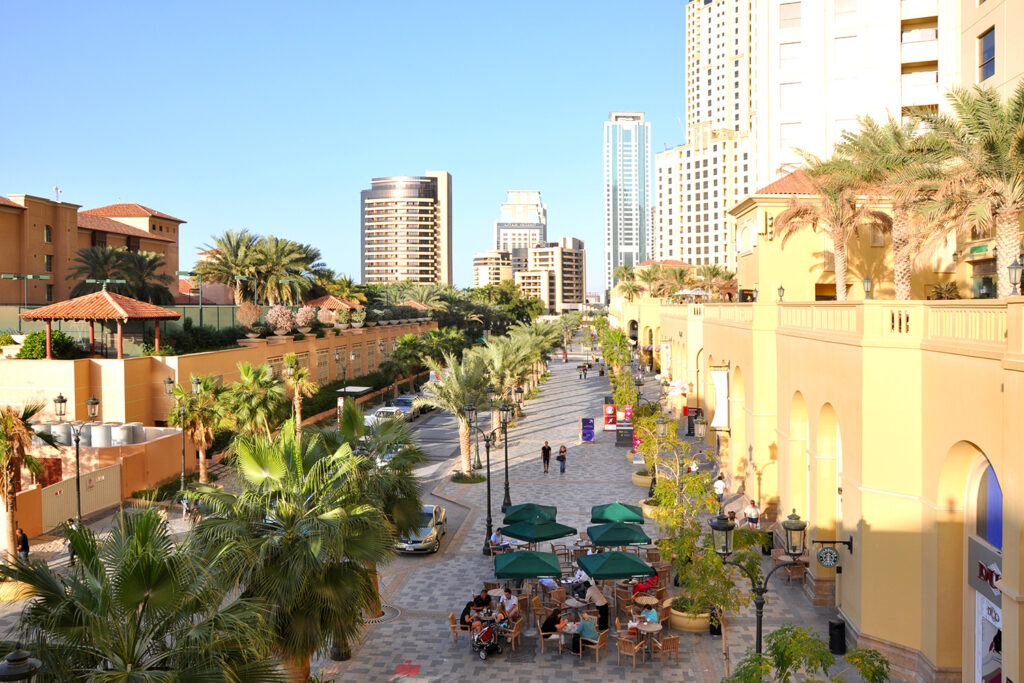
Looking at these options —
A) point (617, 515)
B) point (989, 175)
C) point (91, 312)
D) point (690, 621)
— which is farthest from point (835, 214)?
point (91, 312)

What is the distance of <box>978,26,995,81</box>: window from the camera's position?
26.2 meters

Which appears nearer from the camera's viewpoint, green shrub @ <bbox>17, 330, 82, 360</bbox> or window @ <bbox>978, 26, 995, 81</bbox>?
window @ <bbox>978, 26, 995, 81</bbox>

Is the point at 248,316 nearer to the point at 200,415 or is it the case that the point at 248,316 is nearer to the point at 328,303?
the point at 328,303

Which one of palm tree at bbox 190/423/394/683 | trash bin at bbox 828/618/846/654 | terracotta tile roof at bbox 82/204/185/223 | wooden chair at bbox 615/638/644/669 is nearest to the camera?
palm tree at bbox 190/423/394/683

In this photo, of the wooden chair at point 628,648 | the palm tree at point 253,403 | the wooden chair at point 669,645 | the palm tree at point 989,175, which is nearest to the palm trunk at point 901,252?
the palm tree at point 989,175

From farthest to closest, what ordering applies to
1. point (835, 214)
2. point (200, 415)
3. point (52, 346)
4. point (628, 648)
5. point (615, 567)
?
point (52, 346) → point (200, 415) → point (835, 214) → point (615, 567) → point (628, 648)

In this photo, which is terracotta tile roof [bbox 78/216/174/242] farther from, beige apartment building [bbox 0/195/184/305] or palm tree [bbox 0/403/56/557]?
palm tree [bbox 0/403/56/557]

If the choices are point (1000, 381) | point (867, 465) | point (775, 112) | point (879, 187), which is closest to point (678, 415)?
point (775, 112)

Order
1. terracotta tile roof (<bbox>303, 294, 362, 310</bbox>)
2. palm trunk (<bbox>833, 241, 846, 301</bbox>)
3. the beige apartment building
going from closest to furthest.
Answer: palm trunk (<bbox>833, 241, 846, 301</bbox>), the beige apartment building, terracotta tile roof (<bbox>303, 294, 362, 310</bbox>)

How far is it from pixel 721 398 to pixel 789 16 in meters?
20.2

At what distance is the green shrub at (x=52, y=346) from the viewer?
32.9 meters

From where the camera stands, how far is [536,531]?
1947 cm

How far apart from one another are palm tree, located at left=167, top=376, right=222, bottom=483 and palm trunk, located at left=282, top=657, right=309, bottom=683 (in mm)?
16635

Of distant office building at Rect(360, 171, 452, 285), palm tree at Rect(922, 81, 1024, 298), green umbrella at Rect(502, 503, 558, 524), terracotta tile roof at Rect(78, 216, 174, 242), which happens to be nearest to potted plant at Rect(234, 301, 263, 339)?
terracotta tile roof at Rect(78, 216, 174, 242)
